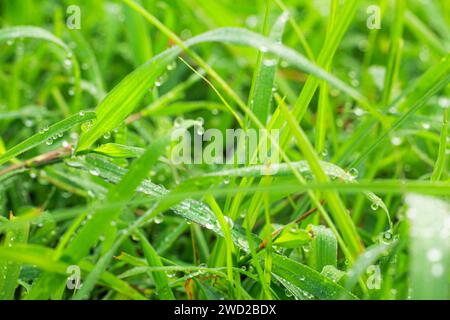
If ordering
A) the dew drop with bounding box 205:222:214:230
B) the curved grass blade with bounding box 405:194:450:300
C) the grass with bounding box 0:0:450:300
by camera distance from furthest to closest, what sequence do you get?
1. the dew drop with bounding box 205:222:214:230
2. the grass with bounding box 0:0:450:300
3. the curved grass blade with bounding box 405:194:450:300

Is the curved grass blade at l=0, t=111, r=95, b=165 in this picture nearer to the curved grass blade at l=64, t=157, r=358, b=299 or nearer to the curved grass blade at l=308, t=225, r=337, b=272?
the curved grass blade at l=64, t=157, r=358, b=299

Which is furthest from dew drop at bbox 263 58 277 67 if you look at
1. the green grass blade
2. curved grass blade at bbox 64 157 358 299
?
the green grass blade

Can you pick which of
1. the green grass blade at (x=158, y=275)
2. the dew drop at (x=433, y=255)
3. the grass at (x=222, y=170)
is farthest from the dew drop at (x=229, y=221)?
the dew drop at (x=433, y=255)

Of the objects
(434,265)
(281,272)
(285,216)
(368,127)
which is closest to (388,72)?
(368,127)

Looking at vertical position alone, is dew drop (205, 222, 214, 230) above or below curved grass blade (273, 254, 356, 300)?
above

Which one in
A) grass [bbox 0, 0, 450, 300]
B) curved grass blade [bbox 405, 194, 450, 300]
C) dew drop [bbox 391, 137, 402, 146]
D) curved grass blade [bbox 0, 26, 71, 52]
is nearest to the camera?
curved grass blade [bbox 405, 194, 450, 300]

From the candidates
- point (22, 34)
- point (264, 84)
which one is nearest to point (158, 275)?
point (264, 84)

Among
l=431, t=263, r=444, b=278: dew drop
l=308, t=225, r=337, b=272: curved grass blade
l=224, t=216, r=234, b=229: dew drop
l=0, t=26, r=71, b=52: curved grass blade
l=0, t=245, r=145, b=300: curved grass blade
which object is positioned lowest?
l=431, t=263, r=444, b=278: dew drop

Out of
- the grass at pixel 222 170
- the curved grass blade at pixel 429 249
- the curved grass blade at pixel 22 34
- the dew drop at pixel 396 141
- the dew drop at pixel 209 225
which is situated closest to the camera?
the curved grass blade at pixel 429 249

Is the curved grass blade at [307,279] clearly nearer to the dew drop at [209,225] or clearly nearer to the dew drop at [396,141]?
the dew drop at [209,225]
